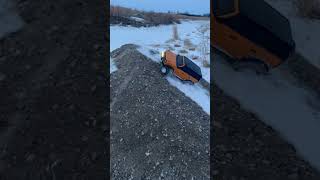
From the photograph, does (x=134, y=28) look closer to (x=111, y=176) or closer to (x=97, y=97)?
(x=97, y=97)

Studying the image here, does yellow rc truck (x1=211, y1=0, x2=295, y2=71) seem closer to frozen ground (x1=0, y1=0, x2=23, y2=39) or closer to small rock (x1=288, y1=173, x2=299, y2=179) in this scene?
small rock (x1=288, y1=173, x2=299, y2=179)

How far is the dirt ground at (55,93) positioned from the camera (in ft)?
30.0

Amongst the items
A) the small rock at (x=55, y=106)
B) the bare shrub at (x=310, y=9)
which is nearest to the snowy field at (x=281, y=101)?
the bare shrub at (x=310, y=9)

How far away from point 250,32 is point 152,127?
4150mm

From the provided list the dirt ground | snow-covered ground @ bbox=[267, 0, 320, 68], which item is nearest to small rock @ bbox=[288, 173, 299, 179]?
the dirt ground

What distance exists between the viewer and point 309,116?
462 inches

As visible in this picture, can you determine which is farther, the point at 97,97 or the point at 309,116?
the point at 309,116

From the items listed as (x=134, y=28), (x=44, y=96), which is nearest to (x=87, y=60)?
(x=44, y=96)

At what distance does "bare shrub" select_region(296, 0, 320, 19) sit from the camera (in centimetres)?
1536

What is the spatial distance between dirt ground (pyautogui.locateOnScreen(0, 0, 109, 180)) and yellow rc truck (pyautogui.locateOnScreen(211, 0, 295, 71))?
3.86 m

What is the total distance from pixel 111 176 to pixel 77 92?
9.20ft

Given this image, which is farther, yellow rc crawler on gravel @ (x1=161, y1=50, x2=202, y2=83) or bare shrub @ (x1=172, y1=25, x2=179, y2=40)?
bare shrub @ (x1=172, y1=25, x2=179, y2=40)

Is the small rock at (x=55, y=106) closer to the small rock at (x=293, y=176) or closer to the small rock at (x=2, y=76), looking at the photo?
the small rock at (x=2, y=76)

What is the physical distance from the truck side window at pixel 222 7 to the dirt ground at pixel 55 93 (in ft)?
12.6
